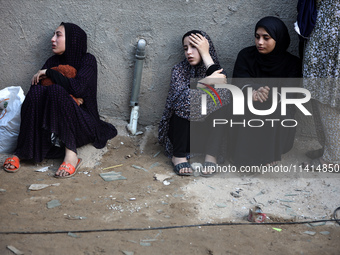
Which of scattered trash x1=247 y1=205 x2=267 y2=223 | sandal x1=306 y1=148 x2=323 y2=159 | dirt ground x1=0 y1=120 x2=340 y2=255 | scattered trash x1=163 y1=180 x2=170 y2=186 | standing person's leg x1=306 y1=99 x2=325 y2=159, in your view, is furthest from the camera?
sandal x1=306 y1=148 x2=323 y2=159

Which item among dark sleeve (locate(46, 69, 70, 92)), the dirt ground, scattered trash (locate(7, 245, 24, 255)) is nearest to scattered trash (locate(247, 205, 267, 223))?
the dirt ground

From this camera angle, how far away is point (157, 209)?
3373mm

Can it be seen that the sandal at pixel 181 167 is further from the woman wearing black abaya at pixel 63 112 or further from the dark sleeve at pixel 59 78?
the dark sleeve at pixel 59 78

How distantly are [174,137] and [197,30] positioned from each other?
109 cm

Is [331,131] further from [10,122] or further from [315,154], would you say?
[10,122]

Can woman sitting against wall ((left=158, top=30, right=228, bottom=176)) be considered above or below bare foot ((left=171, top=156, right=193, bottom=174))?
above

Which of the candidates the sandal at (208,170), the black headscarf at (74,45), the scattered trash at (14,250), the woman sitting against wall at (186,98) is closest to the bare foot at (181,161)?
the woman sitting against wall at (186,98)

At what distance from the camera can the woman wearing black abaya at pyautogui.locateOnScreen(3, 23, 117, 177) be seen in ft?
13.1

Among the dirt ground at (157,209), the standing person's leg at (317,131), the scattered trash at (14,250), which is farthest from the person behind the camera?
the standing person's leg at (317,131)

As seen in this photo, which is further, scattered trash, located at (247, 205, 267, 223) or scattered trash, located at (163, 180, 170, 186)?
scattered trash, located at (163, 180, 170, 186)

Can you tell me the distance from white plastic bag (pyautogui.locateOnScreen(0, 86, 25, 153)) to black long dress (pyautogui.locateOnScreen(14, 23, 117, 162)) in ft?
0.66

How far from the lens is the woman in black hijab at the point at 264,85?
399 centimetres

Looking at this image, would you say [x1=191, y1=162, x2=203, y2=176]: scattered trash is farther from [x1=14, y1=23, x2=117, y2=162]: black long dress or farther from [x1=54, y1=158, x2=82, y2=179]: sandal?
[x1=54, y1=158, x2=82, y2=179]: sandal

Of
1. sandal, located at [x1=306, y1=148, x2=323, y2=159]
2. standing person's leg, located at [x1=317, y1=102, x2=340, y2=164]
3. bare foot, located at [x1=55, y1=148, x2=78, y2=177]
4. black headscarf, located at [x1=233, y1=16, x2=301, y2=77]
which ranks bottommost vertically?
sandal, located at [x1=306, y1=148, x2=323, y2=159]
